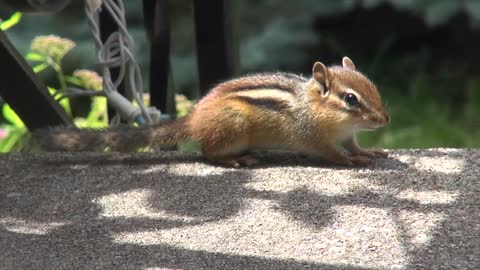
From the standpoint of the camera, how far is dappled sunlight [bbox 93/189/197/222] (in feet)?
12.1

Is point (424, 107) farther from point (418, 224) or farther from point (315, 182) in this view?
point (418, 224)

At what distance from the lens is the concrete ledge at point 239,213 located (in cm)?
321

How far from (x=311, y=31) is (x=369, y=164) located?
4.39 meters

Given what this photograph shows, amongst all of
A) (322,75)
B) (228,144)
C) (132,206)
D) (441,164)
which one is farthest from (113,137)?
(441,164)

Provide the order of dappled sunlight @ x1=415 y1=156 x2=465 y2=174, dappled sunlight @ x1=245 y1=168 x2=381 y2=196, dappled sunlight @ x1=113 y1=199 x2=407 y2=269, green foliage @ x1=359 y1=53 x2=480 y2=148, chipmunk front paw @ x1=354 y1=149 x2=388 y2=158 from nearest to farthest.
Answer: dappled sunlight @ x1=113 y1=199 x2=407 y2=269 < dappled sunlight @ x1=245 y1=168 x2=381 y2=196 < dappled sunlight @ x1=415 y1=156 x2=465 y2=174 < chipmunk front paw @ x1=354 y1=149 x2=388 y2=158 < green foliage @ x1=359 y1=53 x2=480 y2=148

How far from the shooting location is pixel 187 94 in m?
7.83

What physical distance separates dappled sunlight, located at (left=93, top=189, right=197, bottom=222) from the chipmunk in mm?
509

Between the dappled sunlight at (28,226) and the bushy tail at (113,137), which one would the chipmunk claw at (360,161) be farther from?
the dappled sunlight at (28,226)

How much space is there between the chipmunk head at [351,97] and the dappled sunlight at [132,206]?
981 mm

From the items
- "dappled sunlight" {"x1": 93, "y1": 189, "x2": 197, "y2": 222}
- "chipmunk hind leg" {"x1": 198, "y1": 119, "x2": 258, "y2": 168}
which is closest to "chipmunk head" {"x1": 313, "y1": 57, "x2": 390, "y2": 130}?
"chipmunk hind leg" {"x1": 198, "y1": 119, "x2": 258, "y2": 168}

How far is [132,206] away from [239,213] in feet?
1.62

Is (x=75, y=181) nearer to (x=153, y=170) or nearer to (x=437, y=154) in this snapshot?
(x=153, y=170)

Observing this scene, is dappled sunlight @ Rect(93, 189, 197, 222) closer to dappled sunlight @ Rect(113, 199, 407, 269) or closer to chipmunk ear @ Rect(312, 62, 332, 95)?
dappled sunlight @ Rect(113, 199, 407, 269)

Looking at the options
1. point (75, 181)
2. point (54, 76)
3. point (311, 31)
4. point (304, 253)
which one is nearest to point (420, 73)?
point (311, 31)
